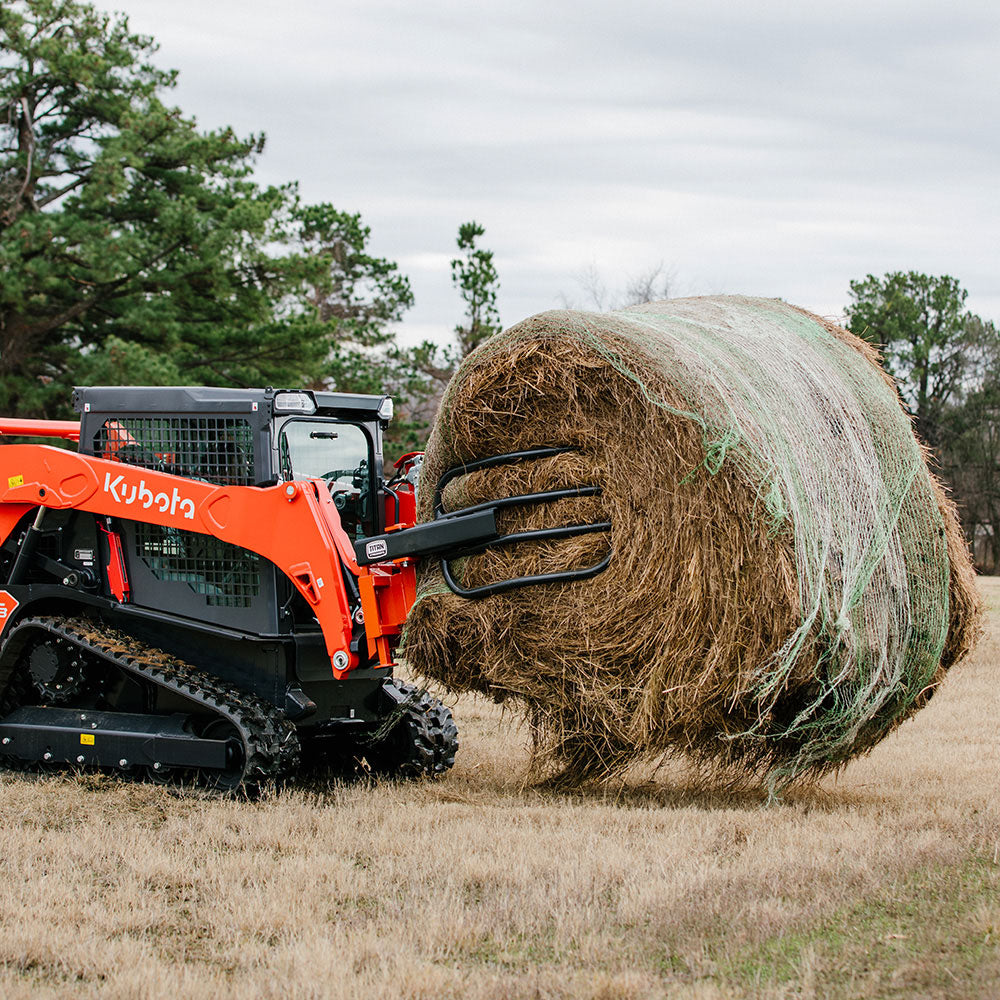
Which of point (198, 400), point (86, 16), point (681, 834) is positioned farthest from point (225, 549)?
point (86, 16)

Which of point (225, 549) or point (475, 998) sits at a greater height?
point (225, 549)

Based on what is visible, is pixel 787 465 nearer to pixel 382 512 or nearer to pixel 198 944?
pixel 382 512

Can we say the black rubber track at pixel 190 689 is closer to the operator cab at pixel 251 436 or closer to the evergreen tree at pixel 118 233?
the operator cab at pixel 251 436

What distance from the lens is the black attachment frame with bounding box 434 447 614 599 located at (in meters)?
6.48

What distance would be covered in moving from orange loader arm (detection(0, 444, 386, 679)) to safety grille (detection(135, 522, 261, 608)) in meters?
0.20

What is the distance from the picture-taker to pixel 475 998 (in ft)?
13.0

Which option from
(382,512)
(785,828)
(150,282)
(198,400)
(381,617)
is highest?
(150,282)

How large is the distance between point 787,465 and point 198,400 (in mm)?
3492

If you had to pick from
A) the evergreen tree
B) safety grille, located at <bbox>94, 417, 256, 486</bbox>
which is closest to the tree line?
the evergreen tree

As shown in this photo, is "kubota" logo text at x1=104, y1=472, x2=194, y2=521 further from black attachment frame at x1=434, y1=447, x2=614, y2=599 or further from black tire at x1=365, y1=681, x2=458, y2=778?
black tire at x1=365, y1=681, x2=458, y2=778

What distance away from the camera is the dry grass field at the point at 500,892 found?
416cm

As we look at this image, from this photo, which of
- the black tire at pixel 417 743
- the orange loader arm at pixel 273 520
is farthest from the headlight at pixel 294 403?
the black tire at pixel 417 743

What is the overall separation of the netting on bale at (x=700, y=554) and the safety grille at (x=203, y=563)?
1.16m

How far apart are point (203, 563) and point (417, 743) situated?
5.58ft
